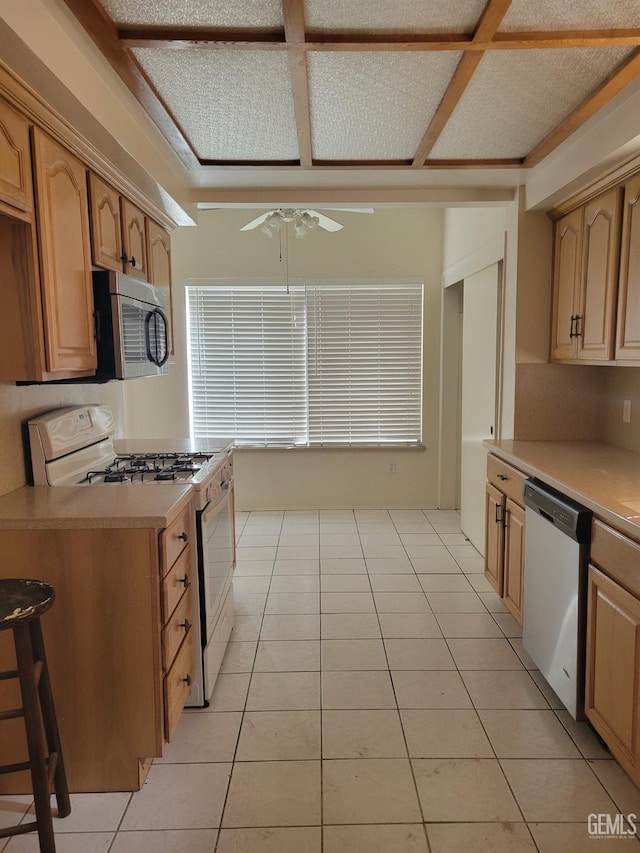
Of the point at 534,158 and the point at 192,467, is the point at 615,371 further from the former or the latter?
the point at 192,467

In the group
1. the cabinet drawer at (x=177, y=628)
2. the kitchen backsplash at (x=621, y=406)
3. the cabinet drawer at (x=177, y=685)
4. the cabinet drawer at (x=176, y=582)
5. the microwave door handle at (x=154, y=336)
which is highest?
the microwave door handle at (x=154, y=336)

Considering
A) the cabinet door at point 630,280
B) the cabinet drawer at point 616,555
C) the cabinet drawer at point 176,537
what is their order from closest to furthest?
1. the cabinet drawer at point 616,555
2. the cabinet drawer at point 176,537
3. the cabinet door at point 630,280

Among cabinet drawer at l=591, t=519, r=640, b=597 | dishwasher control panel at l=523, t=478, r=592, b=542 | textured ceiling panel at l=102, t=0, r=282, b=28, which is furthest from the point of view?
dishwasher control panel at l=523, t=478, r=592, b=542

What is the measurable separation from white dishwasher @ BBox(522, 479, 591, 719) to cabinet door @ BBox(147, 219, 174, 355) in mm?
2224

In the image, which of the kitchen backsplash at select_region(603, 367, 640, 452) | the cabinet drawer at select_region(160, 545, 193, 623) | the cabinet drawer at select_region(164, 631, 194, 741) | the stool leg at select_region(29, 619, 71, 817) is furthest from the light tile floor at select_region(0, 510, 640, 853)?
the kitchen backsplash at select_region(603, 367, 640, 452)

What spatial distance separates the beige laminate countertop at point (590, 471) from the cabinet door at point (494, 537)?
251mm

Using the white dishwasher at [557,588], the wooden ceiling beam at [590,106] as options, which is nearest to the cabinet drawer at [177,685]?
the white dishwasher at [557,588]

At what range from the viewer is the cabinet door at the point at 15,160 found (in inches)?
63.3

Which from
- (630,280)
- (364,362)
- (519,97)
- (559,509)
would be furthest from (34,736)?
(364,362)

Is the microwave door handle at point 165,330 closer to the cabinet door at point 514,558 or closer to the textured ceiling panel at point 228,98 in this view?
the textured ceiling panel at point 228,98

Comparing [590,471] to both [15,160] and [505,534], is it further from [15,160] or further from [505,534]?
[15,160]

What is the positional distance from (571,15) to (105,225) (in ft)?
6.04

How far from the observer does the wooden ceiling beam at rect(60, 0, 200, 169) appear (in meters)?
1.58

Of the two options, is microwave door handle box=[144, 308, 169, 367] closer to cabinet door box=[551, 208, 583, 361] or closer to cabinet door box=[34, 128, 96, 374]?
cabinet door box=[34, 128, 96, 374]
